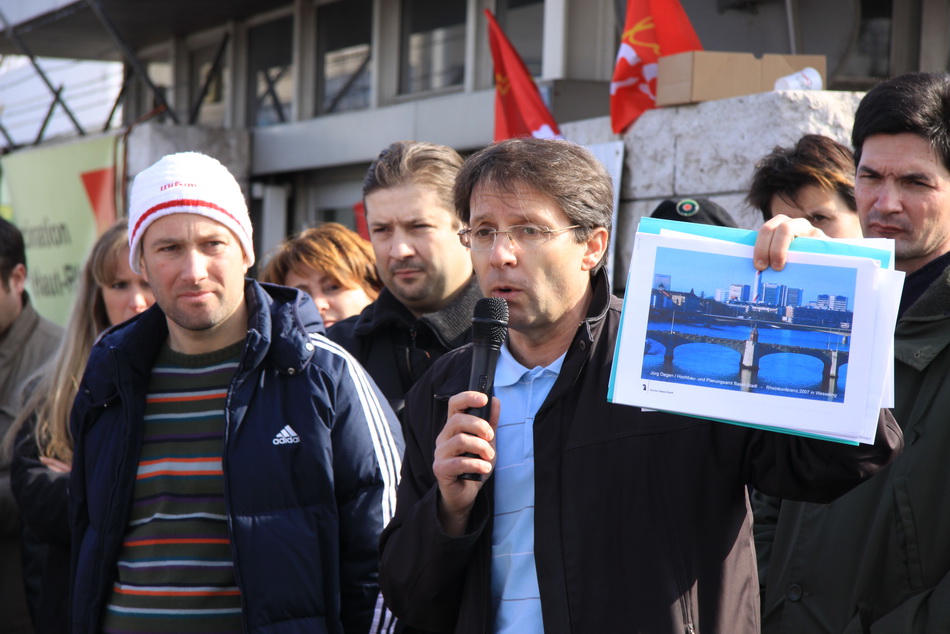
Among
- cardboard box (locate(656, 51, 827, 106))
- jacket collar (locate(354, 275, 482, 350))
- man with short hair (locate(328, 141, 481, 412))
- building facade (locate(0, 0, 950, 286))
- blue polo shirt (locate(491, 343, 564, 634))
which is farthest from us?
building facade (locate(0, 0, 950, 286))

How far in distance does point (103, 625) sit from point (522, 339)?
59.2 inches

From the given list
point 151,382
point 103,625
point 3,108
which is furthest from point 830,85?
point 3,108

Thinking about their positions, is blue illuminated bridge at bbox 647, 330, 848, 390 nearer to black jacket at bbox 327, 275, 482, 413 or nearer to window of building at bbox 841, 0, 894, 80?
black jacket at bbox 327, 275, 482, 413

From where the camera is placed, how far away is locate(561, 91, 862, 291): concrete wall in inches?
184

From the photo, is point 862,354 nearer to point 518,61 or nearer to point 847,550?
point 847,550

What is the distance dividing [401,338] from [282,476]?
98cm

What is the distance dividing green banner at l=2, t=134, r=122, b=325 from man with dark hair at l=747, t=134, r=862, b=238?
302 inches

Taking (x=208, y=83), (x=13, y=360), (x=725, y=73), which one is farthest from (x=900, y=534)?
(x=208, y=83)

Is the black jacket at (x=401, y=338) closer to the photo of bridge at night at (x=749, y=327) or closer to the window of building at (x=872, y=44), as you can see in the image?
Result: the photo of bridge at night at (x=749, y=327)

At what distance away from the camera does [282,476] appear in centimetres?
281

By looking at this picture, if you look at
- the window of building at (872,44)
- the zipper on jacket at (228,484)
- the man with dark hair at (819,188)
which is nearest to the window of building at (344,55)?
the window of building at (872,44)

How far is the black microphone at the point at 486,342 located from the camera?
2.10m

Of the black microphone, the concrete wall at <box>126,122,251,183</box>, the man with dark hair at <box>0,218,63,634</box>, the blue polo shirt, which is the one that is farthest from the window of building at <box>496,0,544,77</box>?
the black microphone

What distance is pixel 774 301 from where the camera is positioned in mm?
1932
